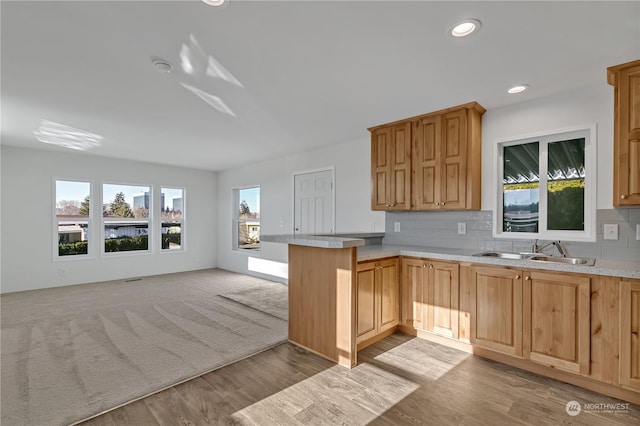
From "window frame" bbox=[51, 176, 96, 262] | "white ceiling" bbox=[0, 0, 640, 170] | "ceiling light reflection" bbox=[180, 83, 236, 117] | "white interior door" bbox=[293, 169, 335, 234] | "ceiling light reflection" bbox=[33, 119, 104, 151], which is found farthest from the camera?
"window frame" bbox=[51, 176, 96, 262]

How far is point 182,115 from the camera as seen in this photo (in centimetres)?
359

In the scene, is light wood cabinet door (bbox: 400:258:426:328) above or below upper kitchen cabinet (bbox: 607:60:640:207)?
below

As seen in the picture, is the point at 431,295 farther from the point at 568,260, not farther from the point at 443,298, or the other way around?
the point at 568,260

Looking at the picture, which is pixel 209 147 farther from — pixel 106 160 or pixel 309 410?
pixel 309 410

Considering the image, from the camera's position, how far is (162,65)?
239 centimetres

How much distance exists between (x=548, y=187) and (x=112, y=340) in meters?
4.75

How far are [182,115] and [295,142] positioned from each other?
175 centimetres

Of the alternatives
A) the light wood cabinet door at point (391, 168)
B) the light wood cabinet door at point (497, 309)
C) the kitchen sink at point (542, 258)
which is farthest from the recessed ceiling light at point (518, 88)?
the light wood cabinet door at point (497, 309)

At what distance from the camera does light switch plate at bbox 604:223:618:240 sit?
257 centimetres

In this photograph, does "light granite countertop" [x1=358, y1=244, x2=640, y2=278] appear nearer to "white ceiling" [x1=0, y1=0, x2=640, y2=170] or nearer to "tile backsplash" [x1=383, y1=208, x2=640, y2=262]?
"tile backsplash" [x1=383, y1=208, x2=640, y2=262]

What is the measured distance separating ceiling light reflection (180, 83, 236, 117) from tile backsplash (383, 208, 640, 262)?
244 cm

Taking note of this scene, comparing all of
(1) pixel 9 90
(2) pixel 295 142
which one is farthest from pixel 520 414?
(1) pixel 9 90

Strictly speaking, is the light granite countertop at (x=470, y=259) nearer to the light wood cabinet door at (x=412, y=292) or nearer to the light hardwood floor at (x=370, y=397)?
the light wood cabinet door at (x=412, y=292)

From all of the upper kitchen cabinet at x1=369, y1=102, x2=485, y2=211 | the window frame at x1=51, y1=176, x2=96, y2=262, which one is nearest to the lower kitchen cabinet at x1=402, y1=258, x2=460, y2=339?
the upper kitchen cabinet at x1=369, y1=102, x2=485, y2=211
